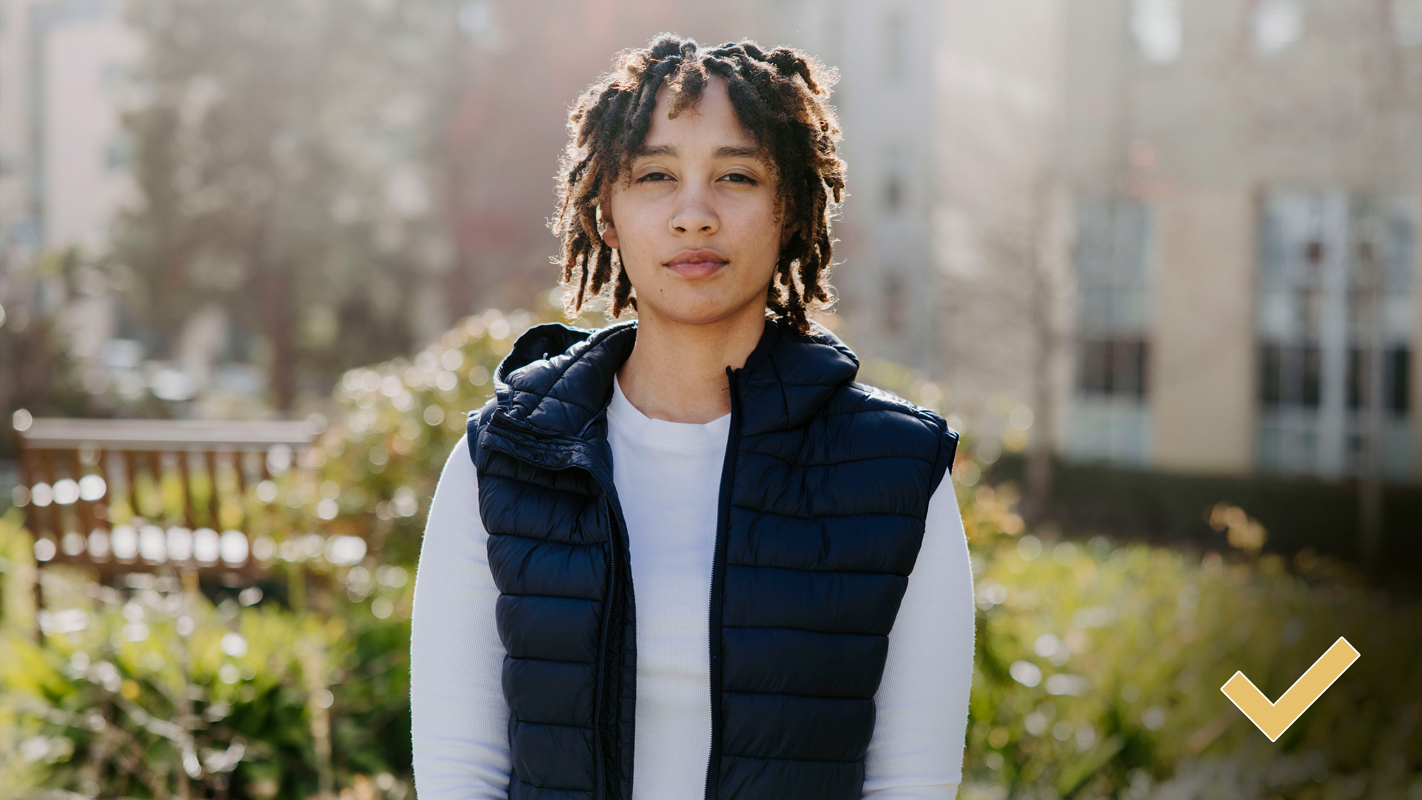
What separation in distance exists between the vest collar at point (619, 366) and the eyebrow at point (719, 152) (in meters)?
0.30

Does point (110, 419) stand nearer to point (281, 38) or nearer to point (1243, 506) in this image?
point (281, 38)

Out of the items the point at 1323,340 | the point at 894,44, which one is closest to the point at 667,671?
the point at 1323,340

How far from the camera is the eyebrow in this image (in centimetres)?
181

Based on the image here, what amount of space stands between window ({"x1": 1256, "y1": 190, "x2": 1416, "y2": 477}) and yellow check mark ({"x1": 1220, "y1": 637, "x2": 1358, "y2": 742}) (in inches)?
640

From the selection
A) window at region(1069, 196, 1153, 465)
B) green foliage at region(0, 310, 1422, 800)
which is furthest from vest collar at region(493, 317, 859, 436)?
window at region(1069, 196, 1153, 465)

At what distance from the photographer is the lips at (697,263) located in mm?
1806

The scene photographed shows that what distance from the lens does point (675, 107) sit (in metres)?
1.82

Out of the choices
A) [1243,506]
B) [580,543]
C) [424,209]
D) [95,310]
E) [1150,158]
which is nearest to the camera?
[580,543]

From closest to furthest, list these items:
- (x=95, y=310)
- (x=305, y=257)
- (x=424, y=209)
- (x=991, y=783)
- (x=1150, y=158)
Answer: (x=991, y=783) < (x=1150, y=158) < (x=305, y=257) < (x=424, y=209) < (x=95, y=310)

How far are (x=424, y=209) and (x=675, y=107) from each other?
75.7ft

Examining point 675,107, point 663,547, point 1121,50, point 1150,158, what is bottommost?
point 663,547

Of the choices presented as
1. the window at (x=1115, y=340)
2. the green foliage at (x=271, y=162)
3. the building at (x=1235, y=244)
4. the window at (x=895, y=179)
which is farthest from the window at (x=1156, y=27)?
the green foliage at (x=271, y=162)

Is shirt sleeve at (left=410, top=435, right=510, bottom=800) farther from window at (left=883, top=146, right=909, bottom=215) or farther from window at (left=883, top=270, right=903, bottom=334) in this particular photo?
window at (left=883, top=146, right=909, bottom=215)

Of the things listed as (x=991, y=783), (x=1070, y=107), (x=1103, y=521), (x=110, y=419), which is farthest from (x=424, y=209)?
(x=991, y=783)
